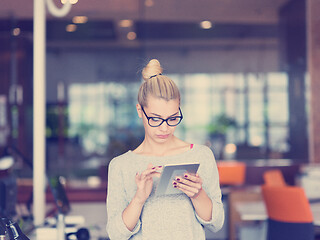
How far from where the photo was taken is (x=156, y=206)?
164 centimetres

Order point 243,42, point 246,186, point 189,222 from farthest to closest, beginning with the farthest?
1. point 243,42
2. point 246,186
3. point 189,222

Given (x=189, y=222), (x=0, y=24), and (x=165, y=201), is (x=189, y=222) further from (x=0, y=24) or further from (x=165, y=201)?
(x=0, y=24)

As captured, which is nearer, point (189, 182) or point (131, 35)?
point (189, 182)

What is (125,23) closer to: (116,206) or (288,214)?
(288,214)

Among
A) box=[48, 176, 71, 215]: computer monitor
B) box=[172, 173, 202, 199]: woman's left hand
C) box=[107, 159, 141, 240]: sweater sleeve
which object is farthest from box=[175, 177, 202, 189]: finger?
box=[48, 176, 71, 215]: computer monitor

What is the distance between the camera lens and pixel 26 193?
12.9 ft

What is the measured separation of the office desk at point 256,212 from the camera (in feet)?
12.8

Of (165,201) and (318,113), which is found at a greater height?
(318,113)

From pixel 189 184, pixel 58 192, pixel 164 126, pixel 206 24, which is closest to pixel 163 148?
pixel 164 126

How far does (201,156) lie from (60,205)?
5.06ft

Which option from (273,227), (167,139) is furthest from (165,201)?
(273,227)

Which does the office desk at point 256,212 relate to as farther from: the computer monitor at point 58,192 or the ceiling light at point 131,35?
the ceiling light at point 131,35

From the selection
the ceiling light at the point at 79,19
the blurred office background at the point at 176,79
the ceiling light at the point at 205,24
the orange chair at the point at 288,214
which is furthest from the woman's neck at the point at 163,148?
the ceiling light at the point at 205,24

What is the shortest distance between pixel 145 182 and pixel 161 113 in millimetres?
258
